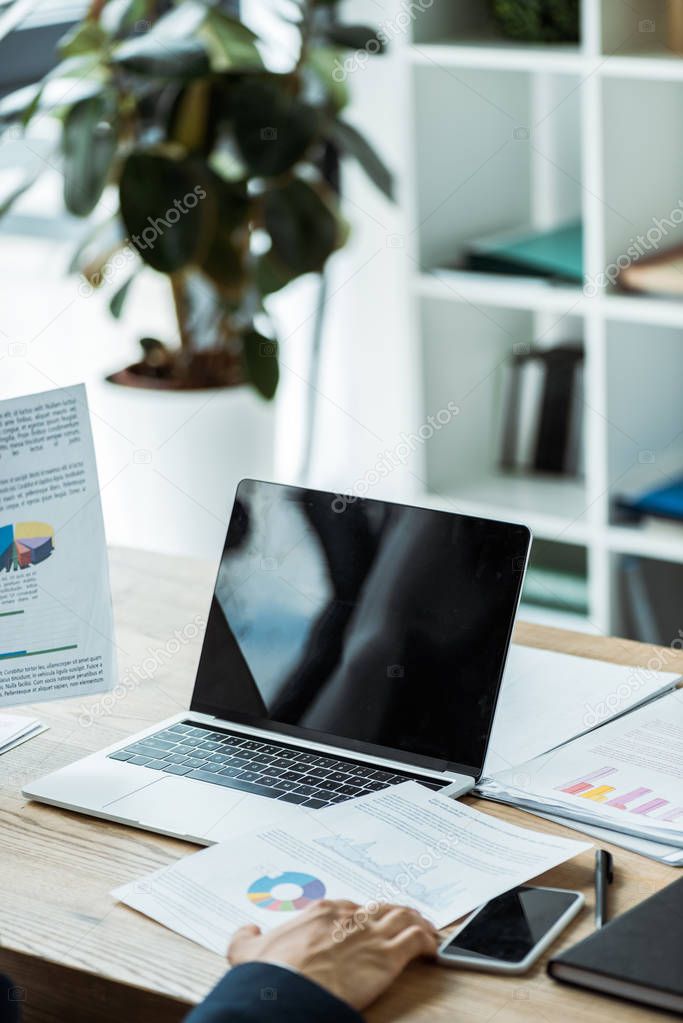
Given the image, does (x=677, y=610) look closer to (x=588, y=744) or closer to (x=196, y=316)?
(x=196, y=316)

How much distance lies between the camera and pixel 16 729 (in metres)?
1.44

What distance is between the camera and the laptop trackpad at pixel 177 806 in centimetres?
120

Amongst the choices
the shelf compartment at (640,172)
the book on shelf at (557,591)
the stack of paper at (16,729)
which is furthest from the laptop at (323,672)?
the book on shelf at (557,591)

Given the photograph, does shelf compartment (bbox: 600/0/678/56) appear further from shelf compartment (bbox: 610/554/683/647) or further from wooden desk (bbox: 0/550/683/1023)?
wooden desk (bbox: 0/550/683/1023)

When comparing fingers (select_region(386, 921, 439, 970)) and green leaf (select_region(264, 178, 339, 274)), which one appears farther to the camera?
green leaf (select_region(264, 178, 339, 274))

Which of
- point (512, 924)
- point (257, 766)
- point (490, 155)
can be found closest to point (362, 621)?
point (257, 766)

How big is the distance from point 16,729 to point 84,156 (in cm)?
162

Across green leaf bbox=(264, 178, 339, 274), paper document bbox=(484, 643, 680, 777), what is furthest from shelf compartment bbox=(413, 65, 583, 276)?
paper document bbox=(484, 643, 680, 777)

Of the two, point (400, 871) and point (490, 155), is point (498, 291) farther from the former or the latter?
point (400, 871)

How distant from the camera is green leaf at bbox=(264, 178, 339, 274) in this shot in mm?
2854

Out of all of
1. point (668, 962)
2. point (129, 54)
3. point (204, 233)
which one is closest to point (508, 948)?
point (668, 962)

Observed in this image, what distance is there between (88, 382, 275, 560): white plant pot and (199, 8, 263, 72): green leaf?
0.68 metres

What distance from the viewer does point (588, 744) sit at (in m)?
1.32

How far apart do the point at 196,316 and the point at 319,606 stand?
1851 millimetres
